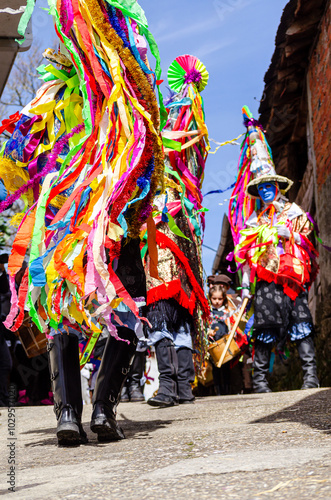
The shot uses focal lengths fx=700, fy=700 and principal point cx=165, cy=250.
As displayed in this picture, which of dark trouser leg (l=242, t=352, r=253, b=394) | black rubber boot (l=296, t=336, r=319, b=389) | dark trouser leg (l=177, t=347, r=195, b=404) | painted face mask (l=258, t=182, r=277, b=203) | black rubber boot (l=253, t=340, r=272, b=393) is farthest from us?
dark trouser leg (l=242, t=352, r=253, b=394)

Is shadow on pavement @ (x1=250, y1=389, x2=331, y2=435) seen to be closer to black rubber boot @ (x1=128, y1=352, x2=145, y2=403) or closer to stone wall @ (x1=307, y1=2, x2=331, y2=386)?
black rubber boot @ (x1=128, y1=352, x2=145, y2=403)

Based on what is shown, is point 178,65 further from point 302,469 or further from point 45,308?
point 302,469

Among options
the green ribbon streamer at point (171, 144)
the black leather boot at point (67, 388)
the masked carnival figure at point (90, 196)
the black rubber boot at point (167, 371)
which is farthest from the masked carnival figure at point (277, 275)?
the black leather boot at point (67, 388)

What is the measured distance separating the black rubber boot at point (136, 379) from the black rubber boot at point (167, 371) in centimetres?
161

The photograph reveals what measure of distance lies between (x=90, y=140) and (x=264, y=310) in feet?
10.2

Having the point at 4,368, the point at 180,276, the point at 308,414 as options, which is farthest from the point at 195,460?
the point at 4,368

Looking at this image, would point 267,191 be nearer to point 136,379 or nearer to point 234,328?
point 234,328

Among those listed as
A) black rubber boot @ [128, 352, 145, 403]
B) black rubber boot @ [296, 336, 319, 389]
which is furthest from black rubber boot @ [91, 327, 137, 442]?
black rubber boot @ [128, 352, 145, 403]

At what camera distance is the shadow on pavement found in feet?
7.77

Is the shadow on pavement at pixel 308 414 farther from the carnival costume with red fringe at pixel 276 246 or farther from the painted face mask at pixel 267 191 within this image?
the painted face mask at pixel 267 191

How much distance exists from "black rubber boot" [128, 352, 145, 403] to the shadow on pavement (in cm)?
263

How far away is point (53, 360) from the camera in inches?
101

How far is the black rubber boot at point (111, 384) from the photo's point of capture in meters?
2.43

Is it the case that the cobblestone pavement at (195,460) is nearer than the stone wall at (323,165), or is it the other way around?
the cobblestone pavement at (195,460)
